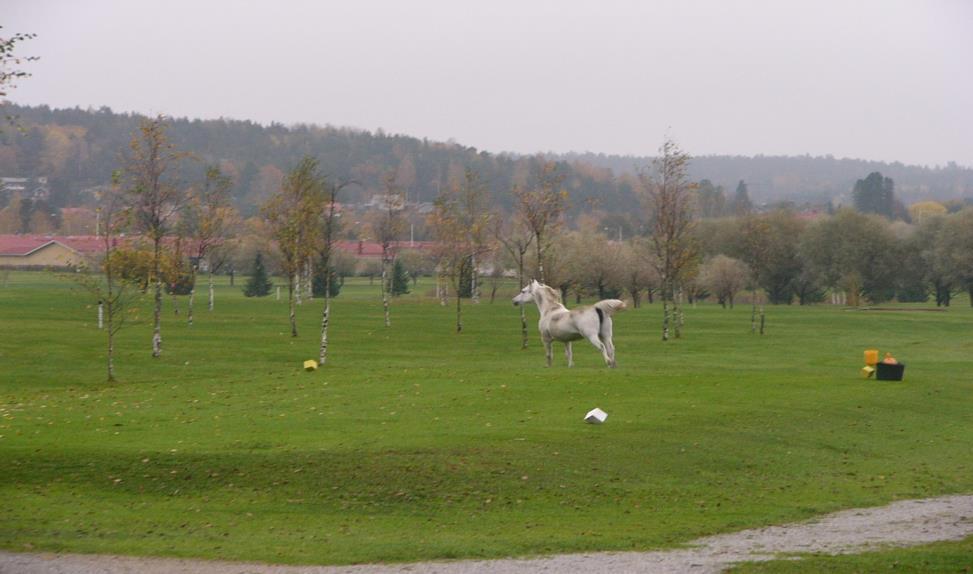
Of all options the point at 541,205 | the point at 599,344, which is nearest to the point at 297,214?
the point at 541,205

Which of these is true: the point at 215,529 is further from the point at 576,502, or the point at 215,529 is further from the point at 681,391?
the point at 681,391

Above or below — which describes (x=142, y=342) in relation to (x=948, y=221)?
below

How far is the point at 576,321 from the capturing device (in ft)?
116

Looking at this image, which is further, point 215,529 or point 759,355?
point 759,355

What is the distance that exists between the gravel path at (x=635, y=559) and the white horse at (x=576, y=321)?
58.2ft

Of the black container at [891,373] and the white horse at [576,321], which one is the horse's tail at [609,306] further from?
the black container at [891,373]

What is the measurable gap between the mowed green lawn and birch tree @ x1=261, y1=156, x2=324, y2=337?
9.60m

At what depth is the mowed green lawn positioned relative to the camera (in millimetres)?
16719

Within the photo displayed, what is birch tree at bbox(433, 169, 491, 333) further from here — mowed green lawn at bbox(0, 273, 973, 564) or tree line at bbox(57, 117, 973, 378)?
mowed green lawn at bbox(0, 273, 973, 564)

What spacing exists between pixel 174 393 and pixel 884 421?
58.7ft

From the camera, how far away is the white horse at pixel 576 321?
34938mm

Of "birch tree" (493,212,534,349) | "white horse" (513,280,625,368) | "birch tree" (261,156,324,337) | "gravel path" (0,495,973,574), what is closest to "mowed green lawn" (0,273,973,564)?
"gravel path" (0,495,973,574)

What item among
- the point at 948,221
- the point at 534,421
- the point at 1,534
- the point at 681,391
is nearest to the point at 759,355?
the point at 681,391

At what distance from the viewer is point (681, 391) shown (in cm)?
2969
